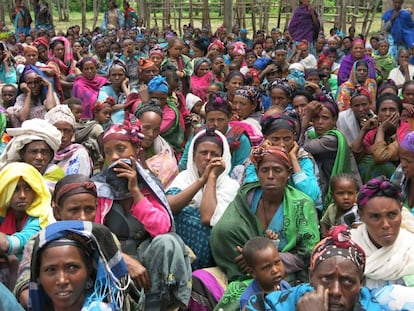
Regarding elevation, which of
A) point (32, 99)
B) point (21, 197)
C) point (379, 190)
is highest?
point (379, 190)

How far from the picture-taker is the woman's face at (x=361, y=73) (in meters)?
7.61

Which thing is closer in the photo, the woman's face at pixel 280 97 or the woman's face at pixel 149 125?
the woman's face at pixel 149 125

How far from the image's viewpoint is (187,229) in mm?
4016

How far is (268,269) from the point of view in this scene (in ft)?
10.2

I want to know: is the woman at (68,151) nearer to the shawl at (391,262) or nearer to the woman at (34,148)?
the woman at (34,148)

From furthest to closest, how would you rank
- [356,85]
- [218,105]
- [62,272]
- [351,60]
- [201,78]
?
[351,60] < [201,78] < [356,85] < [218,105] < [62,272]

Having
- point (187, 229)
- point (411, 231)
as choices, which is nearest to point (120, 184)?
point (187, 229)

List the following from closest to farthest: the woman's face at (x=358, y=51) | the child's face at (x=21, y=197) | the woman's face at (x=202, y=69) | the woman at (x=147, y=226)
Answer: the woman at (x=147, y=226), the child's face at (x=21, y=197), the woman's face at (x=202, y=69), the woman's face at (x=358, y=51)

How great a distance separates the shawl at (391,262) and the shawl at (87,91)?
5.16m

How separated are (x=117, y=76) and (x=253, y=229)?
4.25m

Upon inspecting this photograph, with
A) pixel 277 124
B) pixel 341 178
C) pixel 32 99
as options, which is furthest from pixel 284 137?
pixel 32 99

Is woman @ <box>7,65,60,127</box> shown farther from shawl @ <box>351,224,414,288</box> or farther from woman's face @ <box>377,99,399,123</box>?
shawl @ <box>351,224,414,288</box>

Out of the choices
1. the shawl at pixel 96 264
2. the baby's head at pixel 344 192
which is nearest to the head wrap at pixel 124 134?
the shawl at pixel 96 264

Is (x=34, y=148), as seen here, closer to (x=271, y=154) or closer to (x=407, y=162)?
(x=271, y=154)
